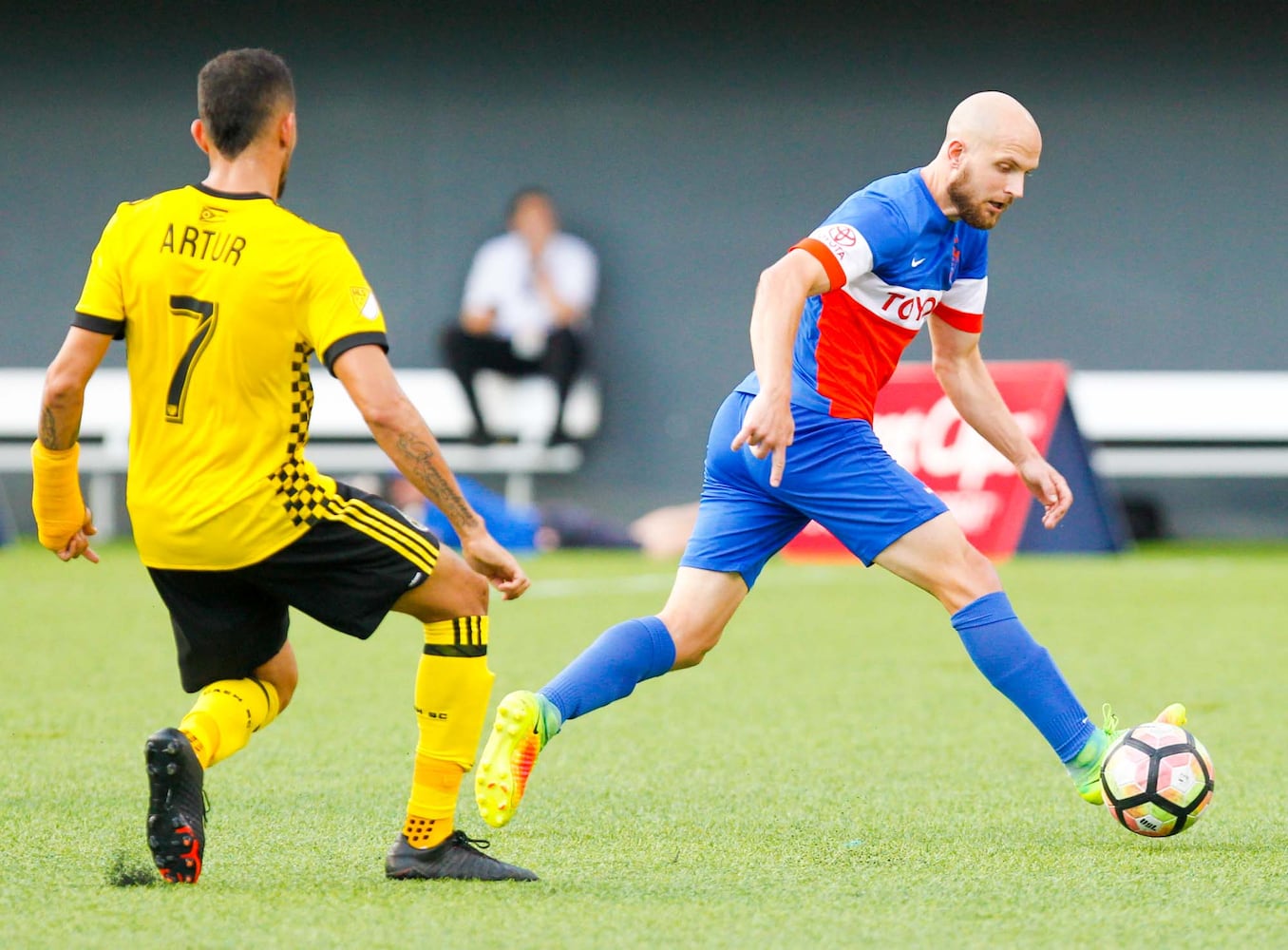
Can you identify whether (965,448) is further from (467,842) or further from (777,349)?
(467,842)

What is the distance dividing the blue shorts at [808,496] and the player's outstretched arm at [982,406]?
52 centimetres

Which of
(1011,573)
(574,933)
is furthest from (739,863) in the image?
(1011,573)

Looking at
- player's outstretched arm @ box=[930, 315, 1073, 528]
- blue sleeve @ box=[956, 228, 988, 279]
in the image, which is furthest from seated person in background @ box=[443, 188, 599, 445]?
blue sleeve @ box=[956, 228, 988, 279]

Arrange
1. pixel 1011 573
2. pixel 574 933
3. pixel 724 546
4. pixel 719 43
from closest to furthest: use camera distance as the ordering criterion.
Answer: pixel 574 933, pixel 724 546, pixel 1011 573, pixel 719 43

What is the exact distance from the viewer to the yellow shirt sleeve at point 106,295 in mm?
3762

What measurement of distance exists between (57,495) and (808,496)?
181 centimetres

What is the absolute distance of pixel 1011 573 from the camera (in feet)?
39.3

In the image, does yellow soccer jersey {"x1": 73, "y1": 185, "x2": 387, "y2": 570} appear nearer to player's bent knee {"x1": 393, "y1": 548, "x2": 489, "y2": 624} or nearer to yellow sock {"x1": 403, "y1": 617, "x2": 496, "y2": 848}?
player's bent knee {"x1": 393, "y1": 548, "x2": 489, "y2": 624}

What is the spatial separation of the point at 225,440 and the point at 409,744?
2.45 metres

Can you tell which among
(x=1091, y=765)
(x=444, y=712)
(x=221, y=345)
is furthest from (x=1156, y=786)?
(x=221, y=345)

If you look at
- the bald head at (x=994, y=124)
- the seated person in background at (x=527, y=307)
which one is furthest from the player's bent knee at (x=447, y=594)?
the seated person in background at (x=527, y=307)

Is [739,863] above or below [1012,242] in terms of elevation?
below

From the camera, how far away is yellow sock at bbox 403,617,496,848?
3.97 metres

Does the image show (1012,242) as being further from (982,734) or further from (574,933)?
(574,933)
